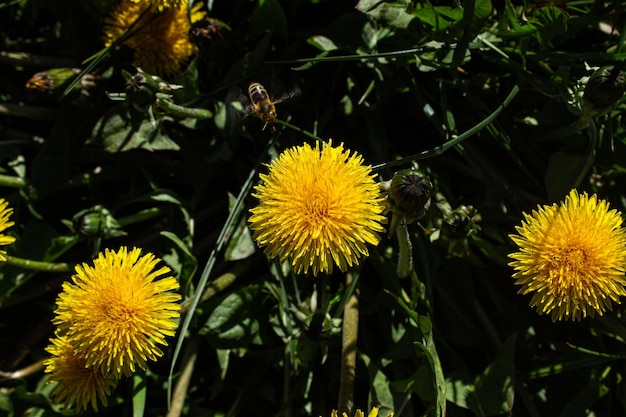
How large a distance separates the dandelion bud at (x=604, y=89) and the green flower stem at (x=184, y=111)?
4.50 ft

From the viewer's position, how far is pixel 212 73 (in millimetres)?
2529

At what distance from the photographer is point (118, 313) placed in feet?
5.96

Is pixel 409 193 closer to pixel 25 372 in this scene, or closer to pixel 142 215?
pixel 142 215

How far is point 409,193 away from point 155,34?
1305mm

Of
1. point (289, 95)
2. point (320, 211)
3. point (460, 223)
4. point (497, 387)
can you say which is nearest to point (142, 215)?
point (289, 95)

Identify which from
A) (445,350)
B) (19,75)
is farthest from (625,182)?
(19,75)

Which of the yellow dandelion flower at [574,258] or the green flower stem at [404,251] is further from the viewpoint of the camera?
the green flower stem at [404,251]

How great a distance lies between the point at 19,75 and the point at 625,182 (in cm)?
276

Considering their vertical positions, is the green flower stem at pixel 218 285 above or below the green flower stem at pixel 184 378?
above

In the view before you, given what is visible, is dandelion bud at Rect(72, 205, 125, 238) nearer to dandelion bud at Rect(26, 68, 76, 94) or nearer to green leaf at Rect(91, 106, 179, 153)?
green leaf at Rect(91, 106, 179, 153)

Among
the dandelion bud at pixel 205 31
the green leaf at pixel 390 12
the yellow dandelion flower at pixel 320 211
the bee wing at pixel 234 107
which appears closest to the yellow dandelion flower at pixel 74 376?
the yellow dandelion flower at pixel 320 211

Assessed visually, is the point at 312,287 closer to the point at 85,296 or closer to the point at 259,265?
the point at 259,265

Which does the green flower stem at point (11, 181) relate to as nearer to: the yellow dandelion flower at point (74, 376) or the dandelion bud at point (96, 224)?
the dandelion bud at point (96, 224)

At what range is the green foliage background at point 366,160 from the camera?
216cm
